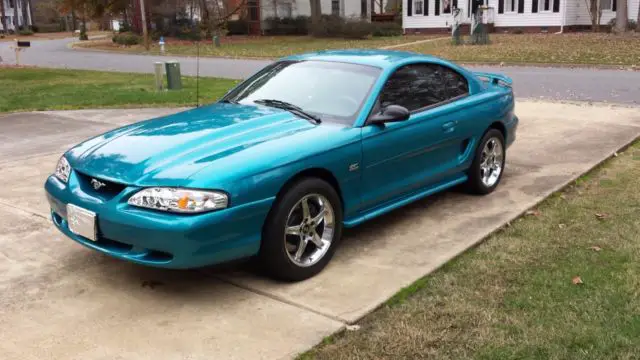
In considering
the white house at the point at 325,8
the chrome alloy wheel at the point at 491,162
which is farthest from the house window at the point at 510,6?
the chrome alloy wheel at the point at 491,162

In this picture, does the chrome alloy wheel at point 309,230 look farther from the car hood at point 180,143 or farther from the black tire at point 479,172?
the black tire at point 479,172

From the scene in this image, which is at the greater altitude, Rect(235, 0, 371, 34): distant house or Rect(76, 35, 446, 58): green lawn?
Rect(235, 0, 371, 34): distant house

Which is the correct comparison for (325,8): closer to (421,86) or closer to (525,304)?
(421,86)

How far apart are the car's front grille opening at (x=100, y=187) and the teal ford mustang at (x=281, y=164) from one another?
1 cm

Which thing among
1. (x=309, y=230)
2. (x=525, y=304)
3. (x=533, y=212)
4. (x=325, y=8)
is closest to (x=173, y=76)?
(x=533, y=212)

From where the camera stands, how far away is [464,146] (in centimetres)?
603

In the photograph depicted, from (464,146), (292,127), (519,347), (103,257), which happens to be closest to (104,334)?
(103,257)

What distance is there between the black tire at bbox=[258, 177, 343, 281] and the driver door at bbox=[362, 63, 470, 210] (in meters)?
0.56

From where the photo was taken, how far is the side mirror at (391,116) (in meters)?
4.84

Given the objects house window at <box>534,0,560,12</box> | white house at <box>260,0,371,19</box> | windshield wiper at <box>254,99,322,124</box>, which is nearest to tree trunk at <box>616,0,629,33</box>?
house window at <box>534,0,560,12</box>

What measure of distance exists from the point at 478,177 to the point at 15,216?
4.24 metres

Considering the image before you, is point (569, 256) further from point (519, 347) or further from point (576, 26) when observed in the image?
point (576, 26)

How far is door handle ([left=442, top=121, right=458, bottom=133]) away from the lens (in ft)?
18.4

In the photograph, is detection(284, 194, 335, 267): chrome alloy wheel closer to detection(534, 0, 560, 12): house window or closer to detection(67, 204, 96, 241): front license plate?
detection(67, 204, 96, 241): front license plate
